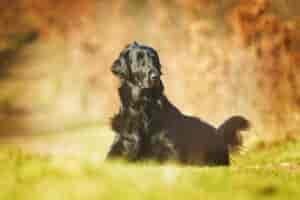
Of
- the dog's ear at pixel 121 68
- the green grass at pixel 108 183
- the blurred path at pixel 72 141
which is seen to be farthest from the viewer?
the blurred path at pixel 72 141

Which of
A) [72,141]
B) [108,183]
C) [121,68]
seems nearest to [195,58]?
[72,141]

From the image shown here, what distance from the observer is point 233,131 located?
963 centimetres

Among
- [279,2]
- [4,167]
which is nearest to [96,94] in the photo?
[279,2]

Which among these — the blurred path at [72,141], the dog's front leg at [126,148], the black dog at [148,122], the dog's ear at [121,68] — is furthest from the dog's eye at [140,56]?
the blurred path at [72,141]

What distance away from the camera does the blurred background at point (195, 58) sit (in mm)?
12914

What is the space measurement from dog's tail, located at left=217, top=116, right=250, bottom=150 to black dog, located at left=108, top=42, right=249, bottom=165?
0.80m

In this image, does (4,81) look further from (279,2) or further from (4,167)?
(4,167)

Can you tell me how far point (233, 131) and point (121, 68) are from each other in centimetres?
239

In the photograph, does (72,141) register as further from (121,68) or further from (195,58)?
(121,68)

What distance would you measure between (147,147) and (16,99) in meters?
10.4

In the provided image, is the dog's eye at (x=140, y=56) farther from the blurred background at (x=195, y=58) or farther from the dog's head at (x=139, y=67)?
the blurred background at (x=195, y=58)

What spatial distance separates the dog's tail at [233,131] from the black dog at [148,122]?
2.62 ft

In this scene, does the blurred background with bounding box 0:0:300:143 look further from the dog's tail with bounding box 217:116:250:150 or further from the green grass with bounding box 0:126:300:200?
the green grass with bounding box 0:126:300:200

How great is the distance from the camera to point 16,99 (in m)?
17.7
